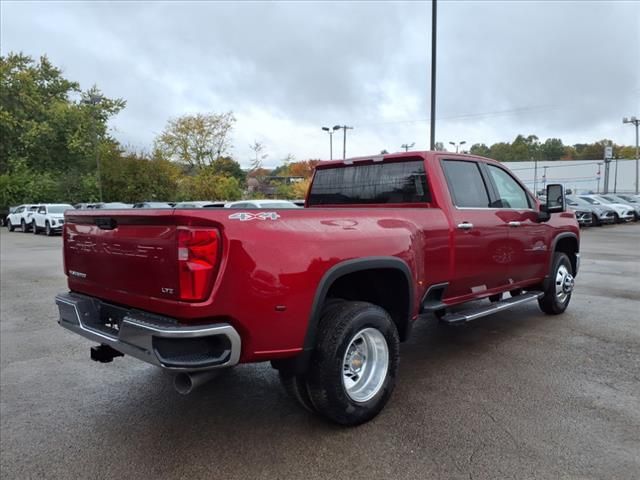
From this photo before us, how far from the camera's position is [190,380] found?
277cm

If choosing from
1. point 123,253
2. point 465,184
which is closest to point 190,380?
point 123,253

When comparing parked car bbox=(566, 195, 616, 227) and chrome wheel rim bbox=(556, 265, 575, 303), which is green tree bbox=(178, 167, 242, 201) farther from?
chrome wheel rim bbox=(556, 265, 575, 303)

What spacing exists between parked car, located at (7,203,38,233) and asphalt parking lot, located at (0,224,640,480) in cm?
2428

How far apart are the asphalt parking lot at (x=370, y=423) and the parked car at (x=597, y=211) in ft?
71.3

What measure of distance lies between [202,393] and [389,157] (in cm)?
272

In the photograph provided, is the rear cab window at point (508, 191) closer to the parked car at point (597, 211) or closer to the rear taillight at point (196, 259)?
the rear taillight at point (196, 259)

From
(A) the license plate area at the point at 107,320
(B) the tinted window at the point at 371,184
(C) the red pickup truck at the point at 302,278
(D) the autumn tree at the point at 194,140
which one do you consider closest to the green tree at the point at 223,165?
(D) the autumn tree at the point at 194,140

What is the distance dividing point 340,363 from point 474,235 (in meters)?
2.08

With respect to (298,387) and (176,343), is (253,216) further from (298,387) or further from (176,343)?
(298,387)

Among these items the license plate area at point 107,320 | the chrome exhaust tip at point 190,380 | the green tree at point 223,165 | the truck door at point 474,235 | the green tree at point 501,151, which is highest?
the green tree at point 501,151

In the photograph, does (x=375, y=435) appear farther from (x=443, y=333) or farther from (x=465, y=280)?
(x=443, y=333)

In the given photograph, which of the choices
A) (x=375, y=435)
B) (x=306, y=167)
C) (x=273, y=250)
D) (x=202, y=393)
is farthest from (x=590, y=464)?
(x=306, y=167)

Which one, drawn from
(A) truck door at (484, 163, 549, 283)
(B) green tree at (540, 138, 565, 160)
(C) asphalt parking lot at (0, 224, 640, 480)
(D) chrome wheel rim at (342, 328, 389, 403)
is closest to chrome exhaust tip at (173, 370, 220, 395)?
(C) asphalt parking lot at (0, 224, 640, 480)

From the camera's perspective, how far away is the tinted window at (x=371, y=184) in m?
4.59
